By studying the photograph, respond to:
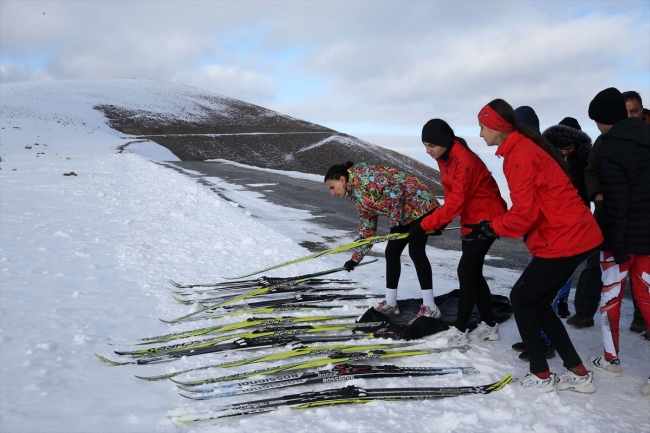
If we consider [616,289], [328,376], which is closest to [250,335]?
[328,376]

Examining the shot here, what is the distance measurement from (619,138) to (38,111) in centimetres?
5231

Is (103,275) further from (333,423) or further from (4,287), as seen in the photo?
(333,423)

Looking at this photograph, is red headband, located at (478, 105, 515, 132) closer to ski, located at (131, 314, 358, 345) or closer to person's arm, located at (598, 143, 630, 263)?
person's arm, located at (598, 143, 630, 263)

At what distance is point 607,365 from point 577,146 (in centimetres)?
198

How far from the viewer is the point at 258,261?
23.3 feet

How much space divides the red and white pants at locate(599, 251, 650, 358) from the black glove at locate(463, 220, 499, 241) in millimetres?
968

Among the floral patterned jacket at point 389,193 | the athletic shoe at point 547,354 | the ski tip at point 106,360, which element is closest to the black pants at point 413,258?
the floral patterned jacket at point 389,193

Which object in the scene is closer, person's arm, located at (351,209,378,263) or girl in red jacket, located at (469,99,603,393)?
girl in red jacket, located at (469,99,603,393)

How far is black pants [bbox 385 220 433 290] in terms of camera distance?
4.46 meters

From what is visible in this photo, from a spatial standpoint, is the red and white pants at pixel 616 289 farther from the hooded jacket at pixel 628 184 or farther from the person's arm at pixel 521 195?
the person's arm at pixel 521 195

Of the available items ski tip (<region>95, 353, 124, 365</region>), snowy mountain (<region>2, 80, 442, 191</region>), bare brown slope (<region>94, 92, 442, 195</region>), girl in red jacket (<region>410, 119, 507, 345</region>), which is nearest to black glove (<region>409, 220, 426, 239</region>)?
girl in red jacket (<region>410, 119, 507, 345</region>)

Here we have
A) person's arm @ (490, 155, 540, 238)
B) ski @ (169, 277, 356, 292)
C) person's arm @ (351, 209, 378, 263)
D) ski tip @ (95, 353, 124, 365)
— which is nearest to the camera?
person's arm @ (490, 155, 540, 238)

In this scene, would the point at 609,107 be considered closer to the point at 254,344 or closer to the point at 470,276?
the point at 470,276

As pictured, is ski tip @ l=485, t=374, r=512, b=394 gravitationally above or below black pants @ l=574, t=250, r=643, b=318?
below
